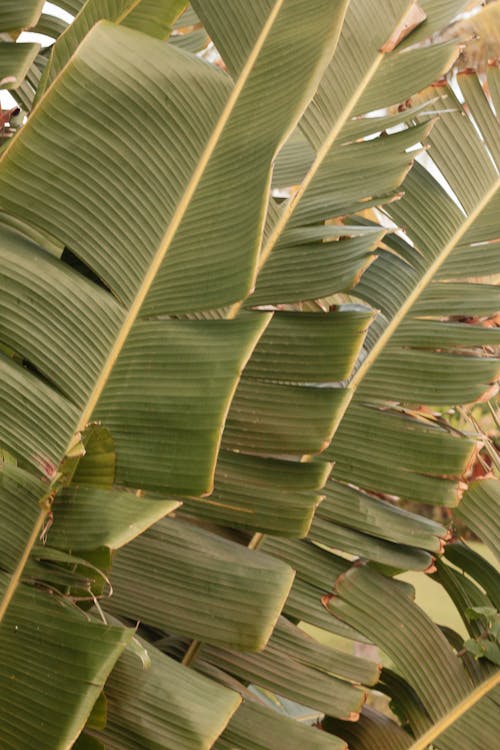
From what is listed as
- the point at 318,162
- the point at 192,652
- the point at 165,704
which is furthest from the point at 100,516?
the point at 318,162

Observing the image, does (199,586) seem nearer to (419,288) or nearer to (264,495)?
(264,495)

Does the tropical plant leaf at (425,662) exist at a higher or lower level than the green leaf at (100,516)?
higher

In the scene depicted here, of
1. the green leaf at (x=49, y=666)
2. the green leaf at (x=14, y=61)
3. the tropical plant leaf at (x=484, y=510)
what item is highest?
the green leaf at (x=14, y=61)

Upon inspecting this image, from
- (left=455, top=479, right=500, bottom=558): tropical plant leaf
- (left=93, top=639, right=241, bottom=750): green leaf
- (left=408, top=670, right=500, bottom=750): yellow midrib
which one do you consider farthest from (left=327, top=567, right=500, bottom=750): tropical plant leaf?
(left=93, top=639, right=241, bottom=750): green leaf

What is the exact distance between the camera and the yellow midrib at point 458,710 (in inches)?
43.8

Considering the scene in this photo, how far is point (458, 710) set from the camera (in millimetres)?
1112

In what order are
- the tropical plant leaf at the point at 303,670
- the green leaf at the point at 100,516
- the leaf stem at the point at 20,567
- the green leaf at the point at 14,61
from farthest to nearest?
1. the tropical plant leaf at the point at 303,670
2. the green leaf at the point at 14,61
3. the leaf stem at the point at 20,567
4. the green leaf at the point at 100,516

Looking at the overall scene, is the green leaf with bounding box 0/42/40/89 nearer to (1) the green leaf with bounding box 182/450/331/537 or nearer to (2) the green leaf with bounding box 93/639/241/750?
(1) the green leaf with bounding box 182/450/331/537

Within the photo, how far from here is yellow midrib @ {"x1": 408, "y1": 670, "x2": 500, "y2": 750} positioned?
3.65 ft

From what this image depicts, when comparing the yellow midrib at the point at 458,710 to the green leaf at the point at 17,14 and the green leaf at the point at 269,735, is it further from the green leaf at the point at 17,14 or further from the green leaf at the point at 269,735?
the green leaf at the point at 17,14


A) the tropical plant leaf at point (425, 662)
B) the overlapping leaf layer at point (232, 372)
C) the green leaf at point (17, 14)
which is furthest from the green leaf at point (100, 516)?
the green leaf at point (17, 14)

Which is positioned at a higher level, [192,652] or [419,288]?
[419,288]

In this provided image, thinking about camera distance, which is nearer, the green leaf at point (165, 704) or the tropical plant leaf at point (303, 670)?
the green leaf at point (165, 704)

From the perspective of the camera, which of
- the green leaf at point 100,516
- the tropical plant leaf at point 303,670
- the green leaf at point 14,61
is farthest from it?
the tropical plant leaf at point 303,670
